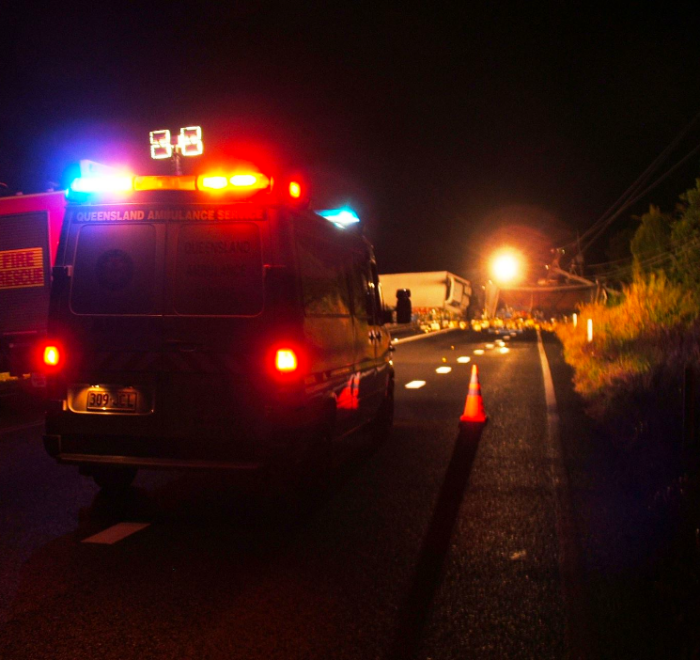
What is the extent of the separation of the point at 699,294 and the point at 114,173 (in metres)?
14.6

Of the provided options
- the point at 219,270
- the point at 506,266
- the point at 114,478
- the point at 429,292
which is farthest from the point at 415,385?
the point at 506,266

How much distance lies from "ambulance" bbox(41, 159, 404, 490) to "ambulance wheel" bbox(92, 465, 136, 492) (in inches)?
28.0

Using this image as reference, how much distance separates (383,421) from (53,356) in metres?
4.60

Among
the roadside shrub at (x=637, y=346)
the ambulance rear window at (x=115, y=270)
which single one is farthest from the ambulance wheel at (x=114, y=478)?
the roadside shrub at (x=637, y=346)

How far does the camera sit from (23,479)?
24.9ft

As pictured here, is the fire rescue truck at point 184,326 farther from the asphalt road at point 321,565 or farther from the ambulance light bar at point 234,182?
the asphalt road at point 321,565

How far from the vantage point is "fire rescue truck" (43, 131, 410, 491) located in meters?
5.87

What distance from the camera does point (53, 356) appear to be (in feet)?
20.2

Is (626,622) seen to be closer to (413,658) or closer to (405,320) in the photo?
(413,658)

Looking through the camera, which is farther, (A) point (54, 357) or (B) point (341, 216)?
(B) point (341, 216)

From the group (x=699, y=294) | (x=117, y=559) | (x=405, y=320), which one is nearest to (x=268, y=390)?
(x=117, y=559)

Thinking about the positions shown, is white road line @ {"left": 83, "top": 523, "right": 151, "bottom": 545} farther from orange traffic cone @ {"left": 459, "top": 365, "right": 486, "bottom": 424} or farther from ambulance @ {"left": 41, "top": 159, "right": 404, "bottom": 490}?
orange traffic cone @ {"left": 459, "top": 365, "right": 486, "bottom": 424}

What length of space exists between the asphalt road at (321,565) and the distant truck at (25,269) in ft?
14.4

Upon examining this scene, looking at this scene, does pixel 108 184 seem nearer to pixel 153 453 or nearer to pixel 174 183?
pixel 174 183
